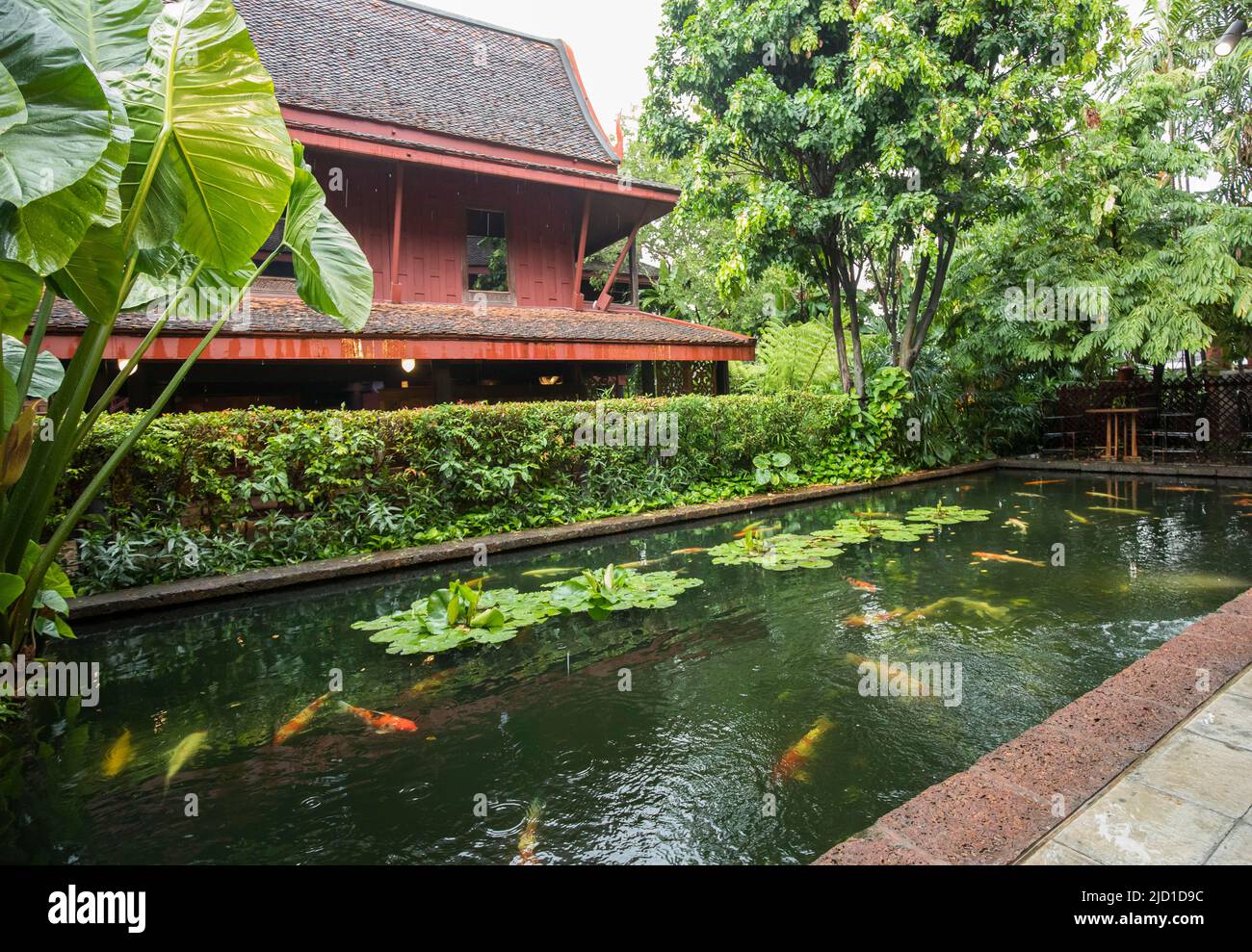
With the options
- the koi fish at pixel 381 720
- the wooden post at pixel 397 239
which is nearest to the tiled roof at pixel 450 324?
the wooden post at pixel 397 239

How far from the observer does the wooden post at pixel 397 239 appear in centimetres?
1006

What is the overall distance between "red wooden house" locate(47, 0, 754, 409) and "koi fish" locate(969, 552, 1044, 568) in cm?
643

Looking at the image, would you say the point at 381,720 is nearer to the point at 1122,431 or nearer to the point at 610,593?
the point at 610,593

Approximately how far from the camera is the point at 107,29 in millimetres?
3145

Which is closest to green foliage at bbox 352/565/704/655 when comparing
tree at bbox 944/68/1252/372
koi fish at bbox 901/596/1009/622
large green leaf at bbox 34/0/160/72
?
koi fish at bbox 901/596/1009/622

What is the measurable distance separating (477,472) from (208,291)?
369 cm

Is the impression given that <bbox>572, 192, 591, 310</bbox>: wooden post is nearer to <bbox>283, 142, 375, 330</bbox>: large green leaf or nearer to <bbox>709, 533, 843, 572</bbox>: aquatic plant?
<bbox>709, 533, 843, 572</bbox>: aquatic plant

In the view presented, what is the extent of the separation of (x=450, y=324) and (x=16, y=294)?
294 inches

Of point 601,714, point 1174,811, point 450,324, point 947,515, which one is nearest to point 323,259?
point 601,714

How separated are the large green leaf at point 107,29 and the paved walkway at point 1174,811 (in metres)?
4.70

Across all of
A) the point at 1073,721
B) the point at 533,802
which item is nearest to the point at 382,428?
the point at 533,802

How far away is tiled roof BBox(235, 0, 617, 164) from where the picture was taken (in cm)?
1150

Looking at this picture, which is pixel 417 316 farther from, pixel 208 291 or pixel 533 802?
pixel 533 802

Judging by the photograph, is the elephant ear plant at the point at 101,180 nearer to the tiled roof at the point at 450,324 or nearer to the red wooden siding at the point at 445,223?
the tiled roof at the point at 450,324
